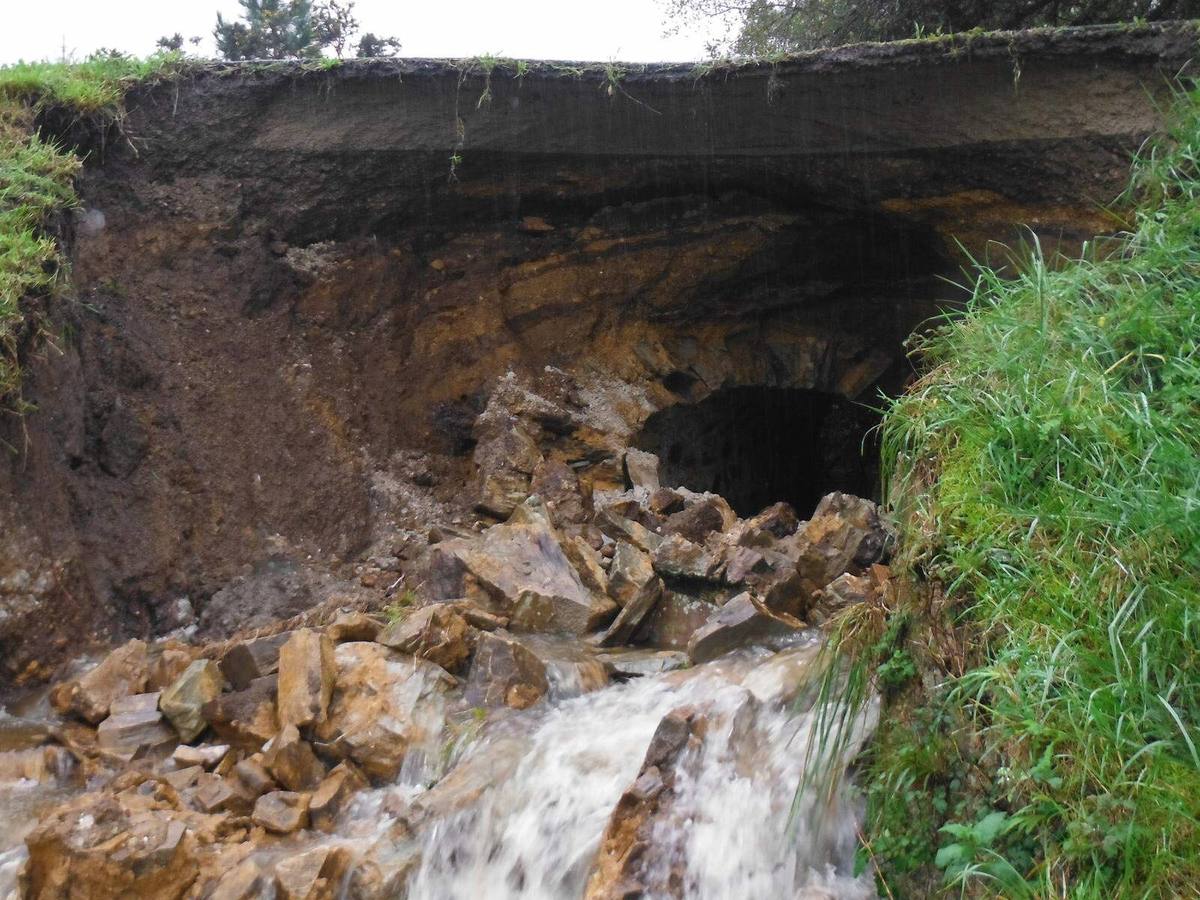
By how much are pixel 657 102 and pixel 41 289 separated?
335cm

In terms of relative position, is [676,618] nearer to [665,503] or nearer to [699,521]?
[699,521]

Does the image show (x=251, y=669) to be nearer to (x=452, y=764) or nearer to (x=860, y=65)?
(x=452, y=764)

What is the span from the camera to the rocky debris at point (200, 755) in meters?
3.41

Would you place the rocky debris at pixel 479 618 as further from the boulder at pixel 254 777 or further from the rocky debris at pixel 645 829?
the rocky debris at pixel 645 829

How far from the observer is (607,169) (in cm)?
609

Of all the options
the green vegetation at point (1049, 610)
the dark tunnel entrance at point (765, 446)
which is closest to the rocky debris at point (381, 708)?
the green vegetation at point (1049, 610)

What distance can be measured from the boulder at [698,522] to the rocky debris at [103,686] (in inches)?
102

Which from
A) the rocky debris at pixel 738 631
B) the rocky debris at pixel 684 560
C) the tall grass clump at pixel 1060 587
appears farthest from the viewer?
the rocky debris at pixel 684 560

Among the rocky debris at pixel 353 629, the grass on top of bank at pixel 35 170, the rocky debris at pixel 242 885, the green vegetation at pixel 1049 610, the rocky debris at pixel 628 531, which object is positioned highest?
the grass on top of bank at pixel 35 170

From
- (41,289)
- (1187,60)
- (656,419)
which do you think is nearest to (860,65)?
(1187,60)

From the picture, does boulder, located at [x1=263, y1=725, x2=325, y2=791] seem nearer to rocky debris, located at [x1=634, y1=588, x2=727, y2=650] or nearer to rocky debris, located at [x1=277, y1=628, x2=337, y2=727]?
rocky debris, located at [x1=277, y1=628, x2=337, y2=727]

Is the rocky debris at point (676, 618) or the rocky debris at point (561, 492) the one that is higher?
the rocky debris at point (561, 492)

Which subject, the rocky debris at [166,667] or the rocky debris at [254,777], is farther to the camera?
the rocky debris at [166,667]

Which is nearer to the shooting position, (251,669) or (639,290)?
(251,669)
